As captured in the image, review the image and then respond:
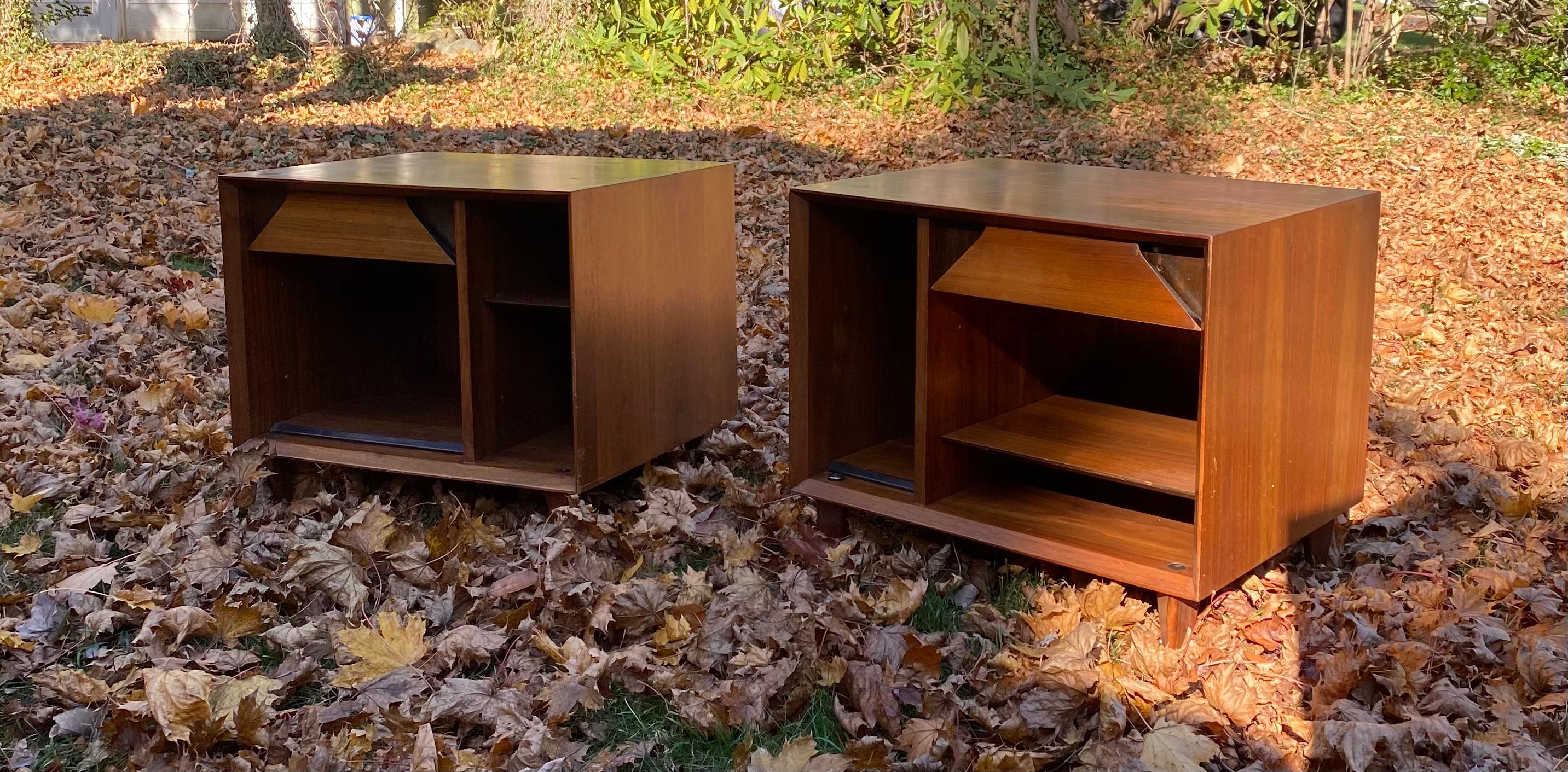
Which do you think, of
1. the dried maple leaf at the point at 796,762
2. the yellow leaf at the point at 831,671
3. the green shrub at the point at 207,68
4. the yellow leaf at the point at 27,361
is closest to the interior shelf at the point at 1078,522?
the yellow leaf at the point at 831,671

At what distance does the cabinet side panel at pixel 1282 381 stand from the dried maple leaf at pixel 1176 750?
38cm

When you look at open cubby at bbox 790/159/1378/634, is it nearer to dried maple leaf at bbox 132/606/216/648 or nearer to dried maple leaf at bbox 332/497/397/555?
dried maple leaf at bbox 332/497/397/555

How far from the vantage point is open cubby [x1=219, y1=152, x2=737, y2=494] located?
353 cm

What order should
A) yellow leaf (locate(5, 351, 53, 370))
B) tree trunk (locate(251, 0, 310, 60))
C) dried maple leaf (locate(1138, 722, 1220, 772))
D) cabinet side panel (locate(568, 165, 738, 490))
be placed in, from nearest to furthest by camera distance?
dried maple leaf (locate(1138, 722, 1220, 772)), cabinet side panel (locate(568, 165, 738, 490)), yellow leaf (locate(5, 351, 53, 370)), tree trunk (locate(251, 0, 310, 60))

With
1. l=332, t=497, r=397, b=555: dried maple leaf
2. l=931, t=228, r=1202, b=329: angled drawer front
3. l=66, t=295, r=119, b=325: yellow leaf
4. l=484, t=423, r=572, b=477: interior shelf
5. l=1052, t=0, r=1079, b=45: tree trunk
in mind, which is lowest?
l=332, t=497, r=397, b=555: dried maple leaf

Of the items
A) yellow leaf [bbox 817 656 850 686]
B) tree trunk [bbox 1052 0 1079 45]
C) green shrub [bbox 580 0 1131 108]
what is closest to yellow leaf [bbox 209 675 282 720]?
yellow leaf [bbox 817 656 850 686]

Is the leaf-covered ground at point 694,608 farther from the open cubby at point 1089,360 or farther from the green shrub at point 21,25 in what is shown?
the green shrub at point 21,25

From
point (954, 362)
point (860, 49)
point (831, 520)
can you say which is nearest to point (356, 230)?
point (831, 520)

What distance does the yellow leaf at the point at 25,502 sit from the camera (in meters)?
3.66

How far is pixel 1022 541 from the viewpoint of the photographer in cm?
316

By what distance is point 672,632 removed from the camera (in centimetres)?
302

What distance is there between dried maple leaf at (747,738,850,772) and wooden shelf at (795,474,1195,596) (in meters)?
0.80

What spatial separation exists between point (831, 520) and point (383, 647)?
3.87ft

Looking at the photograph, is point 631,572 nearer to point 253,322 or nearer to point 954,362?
point 954,362
